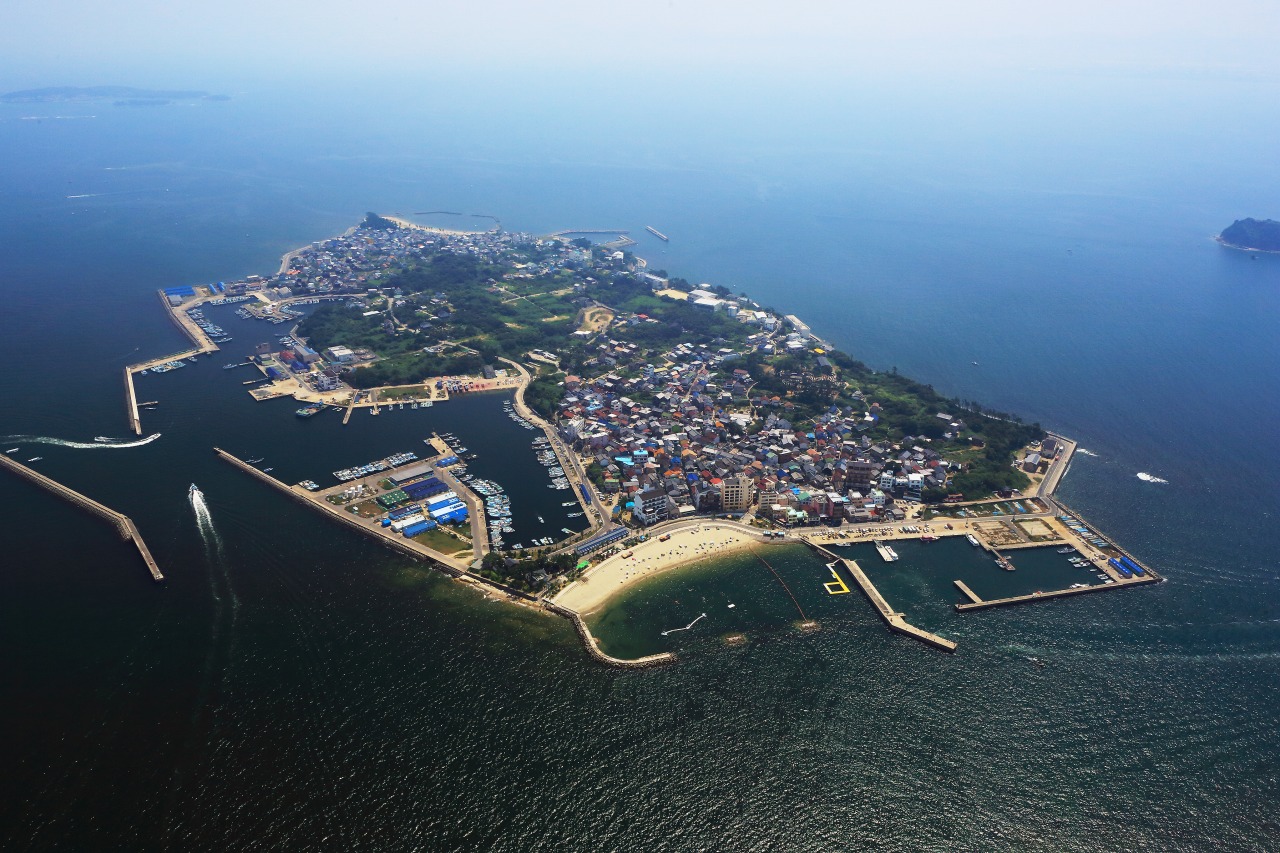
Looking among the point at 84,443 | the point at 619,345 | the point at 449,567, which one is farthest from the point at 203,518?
the point at 619,345

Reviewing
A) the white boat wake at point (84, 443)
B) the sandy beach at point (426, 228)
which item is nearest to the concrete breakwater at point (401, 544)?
the white boat wake at point (84, 443)

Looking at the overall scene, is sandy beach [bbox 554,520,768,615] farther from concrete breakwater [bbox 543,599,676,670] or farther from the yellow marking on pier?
the yellow marking on pier

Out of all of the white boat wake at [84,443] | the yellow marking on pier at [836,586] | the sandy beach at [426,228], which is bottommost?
the white boat wake at [84,443]


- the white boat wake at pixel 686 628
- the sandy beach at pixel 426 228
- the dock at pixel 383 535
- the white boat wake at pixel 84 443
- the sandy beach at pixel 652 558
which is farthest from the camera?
the sandy beach at pixel 426 228

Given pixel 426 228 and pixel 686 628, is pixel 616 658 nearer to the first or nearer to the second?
pixel 686 628

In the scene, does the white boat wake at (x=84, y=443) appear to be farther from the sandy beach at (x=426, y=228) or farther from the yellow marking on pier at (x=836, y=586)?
the sandy beach at (x=426, y=228)

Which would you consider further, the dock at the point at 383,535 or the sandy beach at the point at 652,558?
the dock at the point at 383,535
